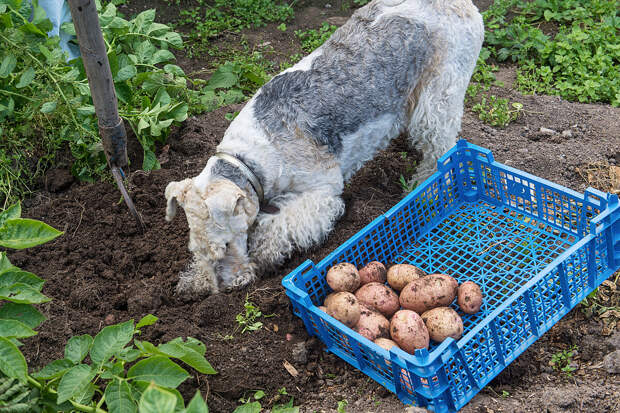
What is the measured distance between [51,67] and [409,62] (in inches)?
95.5

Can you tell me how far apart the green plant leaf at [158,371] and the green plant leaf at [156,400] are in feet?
3.17

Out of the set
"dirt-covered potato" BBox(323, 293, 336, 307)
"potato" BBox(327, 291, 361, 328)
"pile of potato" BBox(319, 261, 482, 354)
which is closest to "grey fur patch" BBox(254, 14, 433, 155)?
"pile of potato" BBox(319, 261, 482, 354)

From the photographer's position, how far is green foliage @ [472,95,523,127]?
5341 mm

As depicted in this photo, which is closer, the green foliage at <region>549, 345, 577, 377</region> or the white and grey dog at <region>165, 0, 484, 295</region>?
the green foliage at <region>549, 345, 577, 377</region>

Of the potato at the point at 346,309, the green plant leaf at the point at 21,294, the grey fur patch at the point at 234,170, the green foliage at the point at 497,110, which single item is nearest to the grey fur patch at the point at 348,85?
the grey fur patch at the point at 234,170

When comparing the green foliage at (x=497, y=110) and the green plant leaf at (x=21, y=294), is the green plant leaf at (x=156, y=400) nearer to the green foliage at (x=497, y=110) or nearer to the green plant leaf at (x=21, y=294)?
the green plant leaf at (x=21, y=294)

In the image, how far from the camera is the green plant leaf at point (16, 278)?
265 centimetres

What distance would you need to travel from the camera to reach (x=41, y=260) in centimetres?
424

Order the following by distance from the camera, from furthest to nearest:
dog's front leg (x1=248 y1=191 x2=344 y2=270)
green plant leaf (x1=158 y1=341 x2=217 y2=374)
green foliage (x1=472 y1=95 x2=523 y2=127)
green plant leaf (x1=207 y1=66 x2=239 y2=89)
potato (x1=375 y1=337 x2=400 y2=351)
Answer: green plant leaf (x1=207 y1=66 x2=239 y2=89) < green foliage (x1=472 y1=95 x2=523 y2=127) < dog's front leg (x1=248 y1=191 x2=344 y2=270) < potato (x1=375 y1=337 x2=400 y2=351) < green plant leaf (x1=158 y1=341 x2=217 y2=374)

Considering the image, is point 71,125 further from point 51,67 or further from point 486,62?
point 486,62

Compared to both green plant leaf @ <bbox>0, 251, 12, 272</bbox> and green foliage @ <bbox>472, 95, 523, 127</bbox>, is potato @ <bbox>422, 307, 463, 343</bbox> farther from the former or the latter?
green foliage @ <bbox>472, 95, 523, 127</bbox>

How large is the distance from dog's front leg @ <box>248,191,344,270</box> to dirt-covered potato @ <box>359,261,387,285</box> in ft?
1.42

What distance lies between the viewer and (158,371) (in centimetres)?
265

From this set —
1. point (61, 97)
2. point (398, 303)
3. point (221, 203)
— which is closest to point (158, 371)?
point (221, 203)
